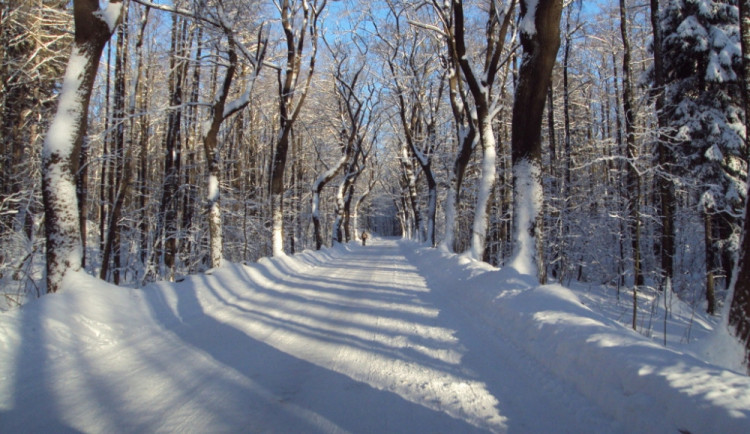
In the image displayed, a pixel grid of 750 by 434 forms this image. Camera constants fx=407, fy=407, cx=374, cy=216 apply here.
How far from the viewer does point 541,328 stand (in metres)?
4.84

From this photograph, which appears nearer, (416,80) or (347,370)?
(347,370)

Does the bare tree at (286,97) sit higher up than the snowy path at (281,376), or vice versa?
the bare tree at (286,97)

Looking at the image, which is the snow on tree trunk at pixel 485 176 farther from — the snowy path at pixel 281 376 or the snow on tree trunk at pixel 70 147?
the snow on tree trunk at pixel 70 147

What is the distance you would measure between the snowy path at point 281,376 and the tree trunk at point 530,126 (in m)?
2.43

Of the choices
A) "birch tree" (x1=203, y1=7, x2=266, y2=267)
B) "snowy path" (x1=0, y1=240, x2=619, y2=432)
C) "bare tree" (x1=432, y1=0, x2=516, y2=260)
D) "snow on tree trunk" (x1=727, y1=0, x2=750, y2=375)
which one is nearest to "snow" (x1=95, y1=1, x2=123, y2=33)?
"snowy path" (x1=0, y1=240, x2=619, y2=432)

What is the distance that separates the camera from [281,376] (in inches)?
158

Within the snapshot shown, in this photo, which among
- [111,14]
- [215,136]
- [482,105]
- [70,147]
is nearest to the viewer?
[70,147]

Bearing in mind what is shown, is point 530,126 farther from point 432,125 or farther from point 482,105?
point 432,125

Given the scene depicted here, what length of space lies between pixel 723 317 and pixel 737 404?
85.4 inches

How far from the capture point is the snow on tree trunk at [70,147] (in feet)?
19.0

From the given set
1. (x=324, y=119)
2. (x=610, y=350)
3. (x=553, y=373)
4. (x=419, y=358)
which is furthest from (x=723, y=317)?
(x=324, y=119)

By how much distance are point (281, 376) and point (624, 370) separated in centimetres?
306

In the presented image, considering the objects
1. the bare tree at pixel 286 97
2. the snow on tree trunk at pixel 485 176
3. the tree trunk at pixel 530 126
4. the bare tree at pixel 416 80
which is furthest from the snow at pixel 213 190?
the bare tree at pixel 416 80

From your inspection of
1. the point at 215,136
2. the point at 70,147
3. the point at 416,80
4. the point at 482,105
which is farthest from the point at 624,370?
the point at 416,80
